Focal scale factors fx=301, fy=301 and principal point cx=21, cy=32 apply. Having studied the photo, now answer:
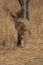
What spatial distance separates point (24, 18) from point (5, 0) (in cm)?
390

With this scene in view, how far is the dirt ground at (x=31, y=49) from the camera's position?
870 cm

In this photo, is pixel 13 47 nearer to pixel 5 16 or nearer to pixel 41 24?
pixel 5 16

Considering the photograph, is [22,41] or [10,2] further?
[10,2]

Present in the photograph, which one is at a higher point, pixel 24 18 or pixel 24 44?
pixel 24 18

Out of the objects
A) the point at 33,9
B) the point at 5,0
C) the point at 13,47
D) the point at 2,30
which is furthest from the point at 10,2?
the point at 13,47

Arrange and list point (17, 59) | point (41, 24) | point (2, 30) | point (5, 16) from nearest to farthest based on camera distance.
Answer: point (17, 59), point (2, 30), point (5, 16), point (41, 24)

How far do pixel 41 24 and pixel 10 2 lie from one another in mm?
2213

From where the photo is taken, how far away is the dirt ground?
342 inches

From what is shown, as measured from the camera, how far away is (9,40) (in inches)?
395

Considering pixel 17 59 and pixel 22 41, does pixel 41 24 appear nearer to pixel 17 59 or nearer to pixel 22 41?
pixel 22 41

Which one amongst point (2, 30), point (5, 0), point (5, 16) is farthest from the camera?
point (5, 0)

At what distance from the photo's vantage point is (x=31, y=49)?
32.2 feet

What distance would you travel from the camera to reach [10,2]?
1376cm

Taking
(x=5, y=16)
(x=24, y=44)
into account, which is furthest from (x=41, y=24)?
(x=24, y=44)
